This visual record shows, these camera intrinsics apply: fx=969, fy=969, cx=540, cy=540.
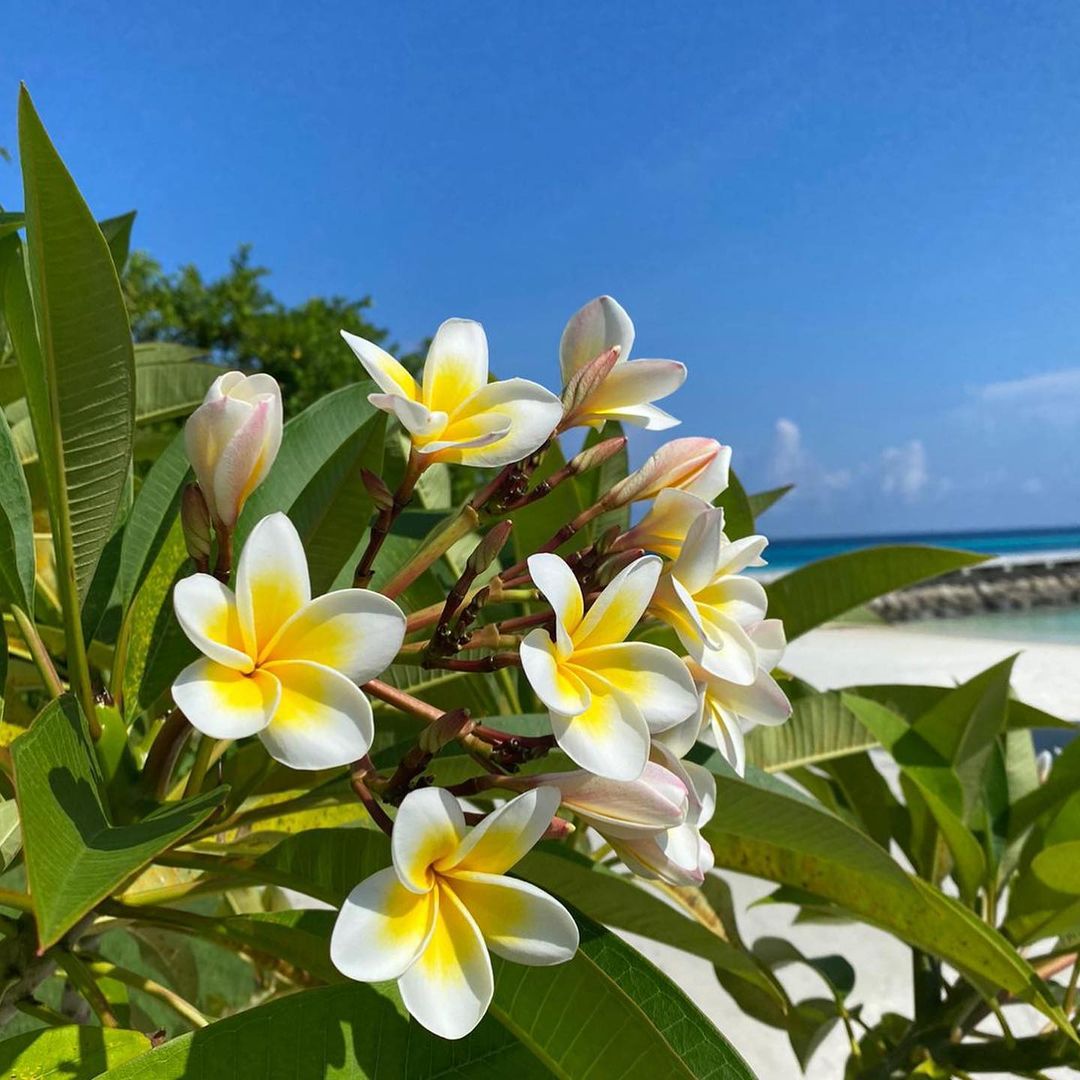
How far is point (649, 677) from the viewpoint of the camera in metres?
0.44

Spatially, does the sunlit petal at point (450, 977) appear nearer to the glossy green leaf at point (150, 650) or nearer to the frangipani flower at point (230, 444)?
the frangipani flower at point (230, 444)

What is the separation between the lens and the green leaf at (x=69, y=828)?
353 millimetres

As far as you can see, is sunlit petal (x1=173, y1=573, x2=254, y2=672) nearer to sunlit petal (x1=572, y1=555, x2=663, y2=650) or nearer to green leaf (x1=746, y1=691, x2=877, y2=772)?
sunlit petal (x1=572, y1=555, x2=663, y2=650)

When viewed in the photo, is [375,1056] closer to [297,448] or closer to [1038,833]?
[297,448]

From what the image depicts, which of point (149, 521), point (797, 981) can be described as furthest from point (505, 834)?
point (797, 981)

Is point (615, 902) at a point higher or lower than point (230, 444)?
lower

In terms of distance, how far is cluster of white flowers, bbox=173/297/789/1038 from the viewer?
0.39 meters

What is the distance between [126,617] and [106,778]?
145 mm

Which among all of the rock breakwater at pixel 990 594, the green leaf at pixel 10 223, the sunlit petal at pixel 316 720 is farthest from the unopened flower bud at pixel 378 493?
the rock breakwater at pixel 990 594

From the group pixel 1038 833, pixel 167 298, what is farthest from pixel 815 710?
pixel 167 298

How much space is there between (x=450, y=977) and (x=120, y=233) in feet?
2.39

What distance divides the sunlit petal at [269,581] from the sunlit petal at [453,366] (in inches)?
6.4

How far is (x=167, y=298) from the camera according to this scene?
724 centimetres

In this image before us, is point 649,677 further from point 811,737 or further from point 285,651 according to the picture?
point 811,737
